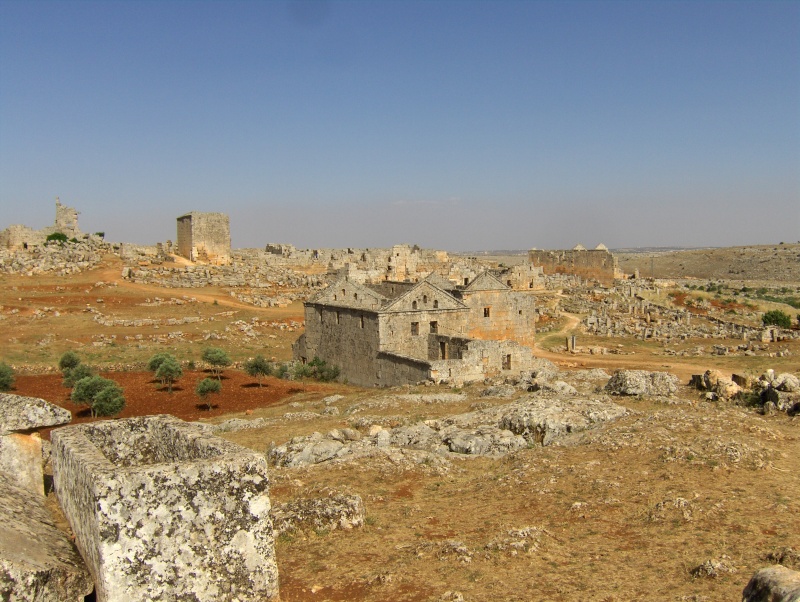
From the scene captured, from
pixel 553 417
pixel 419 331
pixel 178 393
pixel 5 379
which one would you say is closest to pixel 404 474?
pixel 553 417

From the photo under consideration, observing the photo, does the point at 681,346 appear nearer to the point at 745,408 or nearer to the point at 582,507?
the point at 745,408

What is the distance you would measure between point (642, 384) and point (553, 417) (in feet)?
17.9

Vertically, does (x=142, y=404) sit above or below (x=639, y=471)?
below

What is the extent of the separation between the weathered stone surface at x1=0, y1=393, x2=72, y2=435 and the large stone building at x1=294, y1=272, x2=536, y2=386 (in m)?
15.3

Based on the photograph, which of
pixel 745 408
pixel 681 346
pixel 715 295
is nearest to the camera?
pixel 745 408

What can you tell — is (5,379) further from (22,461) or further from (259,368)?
(22,461)

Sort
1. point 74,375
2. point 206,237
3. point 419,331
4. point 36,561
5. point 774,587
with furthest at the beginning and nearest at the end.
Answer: point 206,237, point 419,331, point 74,375, point 36,561, point 774,587

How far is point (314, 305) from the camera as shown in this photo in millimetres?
30359

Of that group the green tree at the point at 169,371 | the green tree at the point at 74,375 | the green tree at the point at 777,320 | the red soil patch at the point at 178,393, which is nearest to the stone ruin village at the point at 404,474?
the red soil patch at the point at 178,393

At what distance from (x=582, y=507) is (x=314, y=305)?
891 inches

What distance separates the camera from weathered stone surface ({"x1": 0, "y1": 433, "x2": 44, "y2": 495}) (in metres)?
7.51

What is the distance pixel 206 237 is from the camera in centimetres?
5869

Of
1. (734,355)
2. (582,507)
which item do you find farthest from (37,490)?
(734,355)

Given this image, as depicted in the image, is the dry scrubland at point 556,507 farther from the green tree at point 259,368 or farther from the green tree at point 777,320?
the green tree at point 777,320
